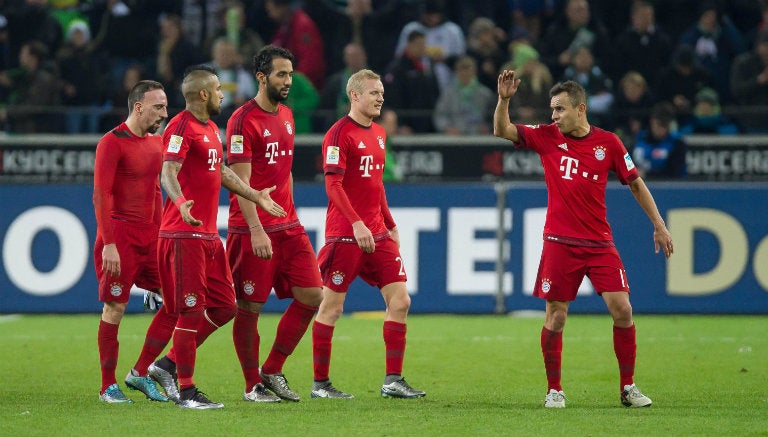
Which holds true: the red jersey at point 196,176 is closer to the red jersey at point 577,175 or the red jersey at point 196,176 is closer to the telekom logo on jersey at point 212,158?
the telekom logo on jersey at point 212,158

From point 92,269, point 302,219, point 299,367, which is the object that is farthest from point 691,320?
point 92,269

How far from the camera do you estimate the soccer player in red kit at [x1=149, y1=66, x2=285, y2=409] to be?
8328mm

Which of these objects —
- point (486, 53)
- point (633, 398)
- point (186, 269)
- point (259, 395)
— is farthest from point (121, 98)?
point (633, 398)

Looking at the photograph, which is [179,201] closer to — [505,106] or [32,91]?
[505,106]

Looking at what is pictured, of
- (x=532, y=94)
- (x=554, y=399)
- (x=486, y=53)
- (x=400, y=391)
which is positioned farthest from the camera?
(x=486, y=53)

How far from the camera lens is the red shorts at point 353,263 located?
367 inches

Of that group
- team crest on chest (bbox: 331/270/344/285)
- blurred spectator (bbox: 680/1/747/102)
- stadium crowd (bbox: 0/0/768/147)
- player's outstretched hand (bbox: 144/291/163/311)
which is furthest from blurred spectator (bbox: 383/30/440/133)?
player's outstretched hand (bbox: 144/291/163/311)

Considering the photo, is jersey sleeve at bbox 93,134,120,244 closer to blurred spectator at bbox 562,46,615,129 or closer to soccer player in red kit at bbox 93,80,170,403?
soccer player in red kit at bbox 93,80,170,403

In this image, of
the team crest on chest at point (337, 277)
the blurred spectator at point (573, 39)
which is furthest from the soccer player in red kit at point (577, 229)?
the blurred spectator at point (573, 39)

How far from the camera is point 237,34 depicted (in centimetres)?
1856

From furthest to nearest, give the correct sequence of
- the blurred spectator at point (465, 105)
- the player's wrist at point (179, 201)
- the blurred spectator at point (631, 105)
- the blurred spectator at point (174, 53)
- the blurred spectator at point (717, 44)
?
the blurred spectator at point (717, 44) → the blurred spectator at point (174, 53) → the blurred spectator at point (465, 105) → the blurred spectator at point (631, 105) → the player's wrist at point (179, 201)

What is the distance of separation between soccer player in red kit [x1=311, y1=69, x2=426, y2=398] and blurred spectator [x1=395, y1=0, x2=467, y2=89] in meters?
9.37

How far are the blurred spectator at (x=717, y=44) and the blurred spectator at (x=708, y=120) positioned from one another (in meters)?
1.48

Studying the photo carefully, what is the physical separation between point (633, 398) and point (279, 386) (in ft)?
7.45
